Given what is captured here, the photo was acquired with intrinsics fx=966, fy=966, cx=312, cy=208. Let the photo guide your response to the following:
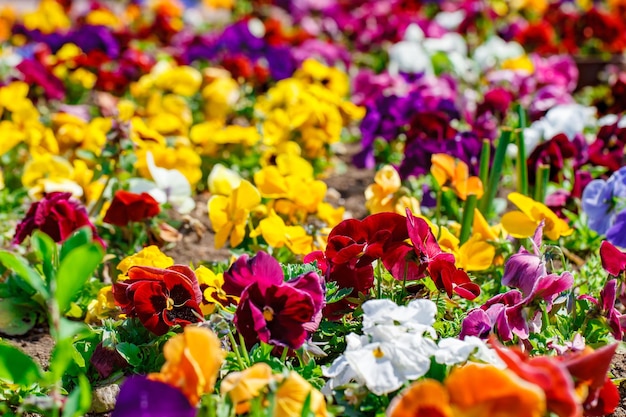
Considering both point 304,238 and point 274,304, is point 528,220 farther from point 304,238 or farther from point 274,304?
point 274,304

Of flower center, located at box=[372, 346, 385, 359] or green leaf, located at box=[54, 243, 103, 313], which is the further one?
flower center, located at box=[372, 346, 385, 359]

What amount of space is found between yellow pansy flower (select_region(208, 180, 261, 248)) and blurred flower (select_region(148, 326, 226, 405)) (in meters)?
0.94

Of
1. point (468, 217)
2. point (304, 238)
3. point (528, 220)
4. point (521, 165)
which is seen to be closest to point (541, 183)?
point (521, 165)

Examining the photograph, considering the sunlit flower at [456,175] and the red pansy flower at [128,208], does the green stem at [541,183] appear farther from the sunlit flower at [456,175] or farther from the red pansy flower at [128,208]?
the red pansy flower at [128,208]

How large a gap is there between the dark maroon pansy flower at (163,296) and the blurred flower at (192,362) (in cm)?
41

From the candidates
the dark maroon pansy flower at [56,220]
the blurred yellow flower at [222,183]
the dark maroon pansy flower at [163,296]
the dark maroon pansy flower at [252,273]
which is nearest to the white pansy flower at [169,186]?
the blurred yellow flower at [222,183]

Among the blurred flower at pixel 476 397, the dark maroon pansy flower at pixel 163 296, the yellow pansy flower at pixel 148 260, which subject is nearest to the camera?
the blurred flower at pixel 476 397

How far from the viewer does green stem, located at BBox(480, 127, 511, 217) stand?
8.73ft

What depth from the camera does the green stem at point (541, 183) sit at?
269 centimetres

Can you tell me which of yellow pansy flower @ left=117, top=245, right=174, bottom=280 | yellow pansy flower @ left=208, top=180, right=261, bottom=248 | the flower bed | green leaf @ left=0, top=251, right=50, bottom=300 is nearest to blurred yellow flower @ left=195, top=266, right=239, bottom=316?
the flower bed

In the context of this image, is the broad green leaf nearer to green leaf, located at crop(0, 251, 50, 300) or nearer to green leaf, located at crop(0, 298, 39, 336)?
green leaf, located at crop(0, 251, 50, 300)

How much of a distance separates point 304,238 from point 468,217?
0.53 metres

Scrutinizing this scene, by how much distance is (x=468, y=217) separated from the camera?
8.44 ft

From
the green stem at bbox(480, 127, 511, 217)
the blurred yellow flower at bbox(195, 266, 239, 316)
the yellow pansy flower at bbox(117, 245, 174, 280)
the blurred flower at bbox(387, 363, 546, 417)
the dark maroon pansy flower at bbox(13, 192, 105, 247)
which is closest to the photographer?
the blurred flower at bbox(387, 363, 546, 417)
